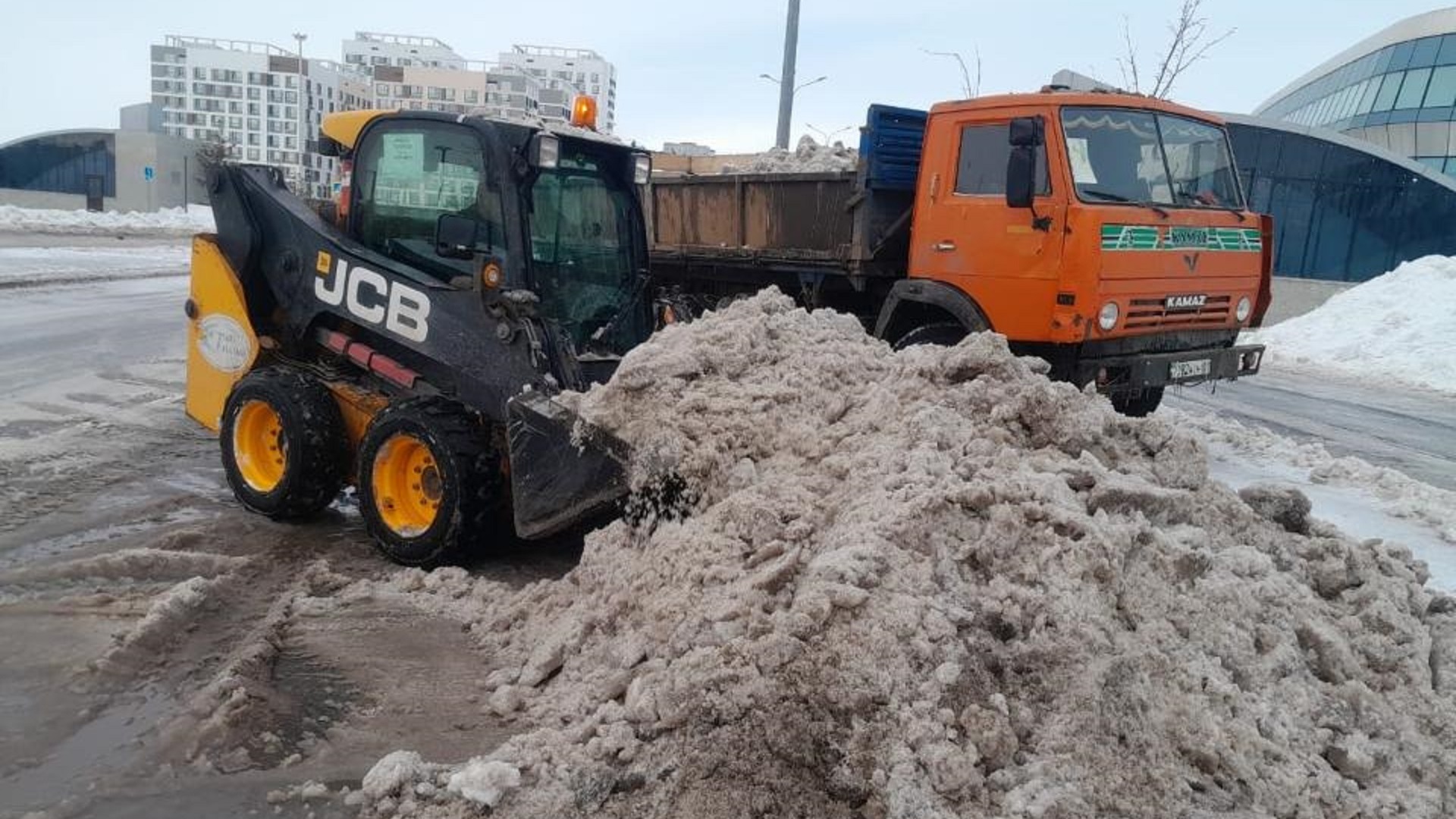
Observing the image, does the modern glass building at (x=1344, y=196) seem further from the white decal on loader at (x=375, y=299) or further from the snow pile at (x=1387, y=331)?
the white decal on loader at (x=375, y=299)

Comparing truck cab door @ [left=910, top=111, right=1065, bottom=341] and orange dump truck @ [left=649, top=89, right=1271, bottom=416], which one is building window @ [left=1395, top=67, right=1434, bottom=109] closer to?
orange dump truck @ [left=649, top=89, right=1271, bottom=416]

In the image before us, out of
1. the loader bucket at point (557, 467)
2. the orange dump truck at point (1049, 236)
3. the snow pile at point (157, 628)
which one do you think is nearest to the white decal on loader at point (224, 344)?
the snow pile at point (157, 628)

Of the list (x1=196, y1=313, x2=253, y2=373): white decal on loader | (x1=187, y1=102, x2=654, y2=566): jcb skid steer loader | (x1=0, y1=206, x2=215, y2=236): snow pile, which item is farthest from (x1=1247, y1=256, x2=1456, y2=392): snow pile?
(x1=0, y1=206, x2=215, y2=236): snow pile

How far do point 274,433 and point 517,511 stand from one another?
2.11 m

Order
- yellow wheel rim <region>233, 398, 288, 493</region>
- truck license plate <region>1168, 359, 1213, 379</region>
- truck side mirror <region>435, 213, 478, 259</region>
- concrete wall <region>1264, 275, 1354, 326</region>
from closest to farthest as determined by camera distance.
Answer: truck side mirror <region>435, 213, 478, 259</region>
yellow wheel rim <region>233, 398, 288, 493</region>
truck license plate <region>1168, 359, 1213, 379</region>
concrete wall <region>1264, 275, 1354, 326</region>

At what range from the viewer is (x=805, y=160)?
9219mm

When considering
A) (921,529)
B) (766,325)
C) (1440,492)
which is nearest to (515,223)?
(766,325)

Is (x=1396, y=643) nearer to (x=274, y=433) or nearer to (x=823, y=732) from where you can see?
(x=823, y=732)

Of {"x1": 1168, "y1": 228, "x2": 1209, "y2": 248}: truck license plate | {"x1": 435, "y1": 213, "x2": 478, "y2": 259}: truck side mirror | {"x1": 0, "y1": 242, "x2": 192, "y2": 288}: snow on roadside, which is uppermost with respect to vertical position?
{"x1": 1168, "y1": 228, "x2": 1209, "y2": 248}: truck license plate

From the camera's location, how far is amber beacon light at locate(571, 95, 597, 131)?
6.10 meters

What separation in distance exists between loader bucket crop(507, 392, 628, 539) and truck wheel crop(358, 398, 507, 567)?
316 millimetres

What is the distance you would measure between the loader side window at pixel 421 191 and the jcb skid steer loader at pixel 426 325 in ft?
0.04

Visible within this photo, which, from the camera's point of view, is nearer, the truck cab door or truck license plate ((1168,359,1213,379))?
the truck cab door

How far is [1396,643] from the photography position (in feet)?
12.0
